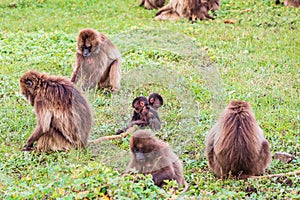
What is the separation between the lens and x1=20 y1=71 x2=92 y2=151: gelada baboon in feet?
25.4

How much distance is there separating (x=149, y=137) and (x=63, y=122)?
1555 mm

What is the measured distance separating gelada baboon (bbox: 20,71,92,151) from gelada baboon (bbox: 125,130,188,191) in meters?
1.41

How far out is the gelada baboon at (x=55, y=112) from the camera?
25.4 feet

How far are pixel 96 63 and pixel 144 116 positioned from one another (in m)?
1.93

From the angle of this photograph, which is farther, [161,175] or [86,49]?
[86,49]

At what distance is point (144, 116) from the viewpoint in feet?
28.9

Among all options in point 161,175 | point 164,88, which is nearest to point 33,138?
point 161,175

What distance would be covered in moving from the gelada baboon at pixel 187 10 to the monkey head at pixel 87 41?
21.5 ft

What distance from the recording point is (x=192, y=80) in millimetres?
10641

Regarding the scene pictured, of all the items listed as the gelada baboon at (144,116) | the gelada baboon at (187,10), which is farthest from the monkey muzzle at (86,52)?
the gelada baboon at (187,10)

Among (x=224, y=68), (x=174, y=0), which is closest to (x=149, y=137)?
(x=224, y=68)

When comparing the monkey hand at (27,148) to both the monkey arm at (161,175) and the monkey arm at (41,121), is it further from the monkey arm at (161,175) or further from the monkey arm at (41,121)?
the monkey arm at (161,175)

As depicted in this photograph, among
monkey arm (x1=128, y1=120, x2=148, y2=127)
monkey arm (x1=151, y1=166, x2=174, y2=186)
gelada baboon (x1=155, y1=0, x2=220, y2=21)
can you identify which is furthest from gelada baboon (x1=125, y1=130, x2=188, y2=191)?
gelada baboon (x1=155, y1=0, x2=220, y2=21)

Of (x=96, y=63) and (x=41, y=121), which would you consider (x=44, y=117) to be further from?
(x=96, y=63)
